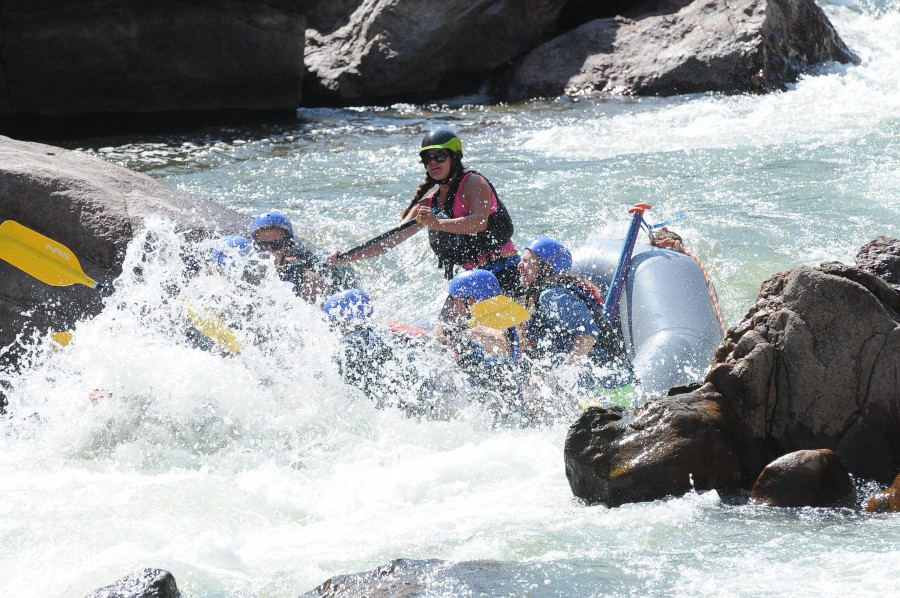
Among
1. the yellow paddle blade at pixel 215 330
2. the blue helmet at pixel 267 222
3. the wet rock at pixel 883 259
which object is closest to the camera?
the wet rock at pixel 883 259

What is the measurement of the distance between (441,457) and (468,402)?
543 millimetres

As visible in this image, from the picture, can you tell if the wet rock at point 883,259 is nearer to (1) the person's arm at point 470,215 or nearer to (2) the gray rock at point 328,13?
(1) the person's arm at point 470,215

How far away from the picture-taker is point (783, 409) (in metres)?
3.84

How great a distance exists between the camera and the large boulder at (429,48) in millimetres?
13398

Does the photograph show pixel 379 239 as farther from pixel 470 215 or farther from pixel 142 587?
pixel 142 587

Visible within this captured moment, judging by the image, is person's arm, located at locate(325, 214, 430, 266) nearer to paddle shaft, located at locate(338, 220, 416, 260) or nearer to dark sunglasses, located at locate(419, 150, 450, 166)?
paddle shaft, located at locate(338, 220, 416, 260)

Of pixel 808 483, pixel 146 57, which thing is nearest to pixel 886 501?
pixel 808 483

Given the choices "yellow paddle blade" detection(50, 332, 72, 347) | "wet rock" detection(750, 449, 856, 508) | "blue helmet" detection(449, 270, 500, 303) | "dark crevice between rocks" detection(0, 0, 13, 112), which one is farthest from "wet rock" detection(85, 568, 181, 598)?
"dark crevice between rocks" detection(0, 0, 13, 112)

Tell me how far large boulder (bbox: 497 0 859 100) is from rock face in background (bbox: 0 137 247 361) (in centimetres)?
742

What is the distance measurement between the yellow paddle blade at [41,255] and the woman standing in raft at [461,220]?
1569 mm

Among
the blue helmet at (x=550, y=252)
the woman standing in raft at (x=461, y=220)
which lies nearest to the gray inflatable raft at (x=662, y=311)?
the blue helmet at (x=550, y=252)

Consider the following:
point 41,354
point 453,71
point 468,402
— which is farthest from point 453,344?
point 453,71

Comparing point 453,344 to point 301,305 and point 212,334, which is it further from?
point 212,334

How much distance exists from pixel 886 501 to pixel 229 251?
12.5 feet
